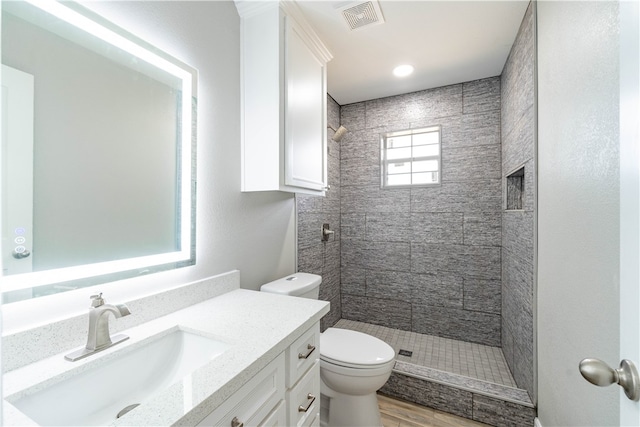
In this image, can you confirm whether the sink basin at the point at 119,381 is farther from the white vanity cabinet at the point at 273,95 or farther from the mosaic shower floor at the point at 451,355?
the mosaic shower floor at the point at 451,355

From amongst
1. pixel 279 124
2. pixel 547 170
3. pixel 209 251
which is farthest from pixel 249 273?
pixel 547 170

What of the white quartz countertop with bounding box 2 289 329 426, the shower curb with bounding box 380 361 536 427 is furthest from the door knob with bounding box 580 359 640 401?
the shower curb with bounding box 380 361 536 427

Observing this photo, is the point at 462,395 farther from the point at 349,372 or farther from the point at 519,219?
the point at 519,219

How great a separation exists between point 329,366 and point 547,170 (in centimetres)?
149

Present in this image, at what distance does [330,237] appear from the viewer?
2.75 meters

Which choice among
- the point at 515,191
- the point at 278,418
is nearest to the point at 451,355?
the point at 515,191

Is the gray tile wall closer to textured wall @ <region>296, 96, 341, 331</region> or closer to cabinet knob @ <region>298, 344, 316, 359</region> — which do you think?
cabinet knob @ <region>298, 344, 316, 359</region>

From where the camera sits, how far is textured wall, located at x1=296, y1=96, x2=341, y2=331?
2.30 metres

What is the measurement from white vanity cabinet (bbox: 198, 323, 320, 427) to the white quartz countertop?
38mm

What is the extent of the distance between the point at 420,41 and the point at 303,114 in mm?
999

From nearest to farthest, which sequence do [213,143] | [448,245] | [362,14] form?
[213,143]
[362,14]
[448,245]

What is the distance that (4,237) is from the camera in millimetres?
797

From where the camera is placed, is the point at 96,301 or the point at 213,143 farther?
the point at 213,143

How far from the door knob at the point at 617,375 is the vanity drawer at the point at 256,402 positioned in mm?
783
